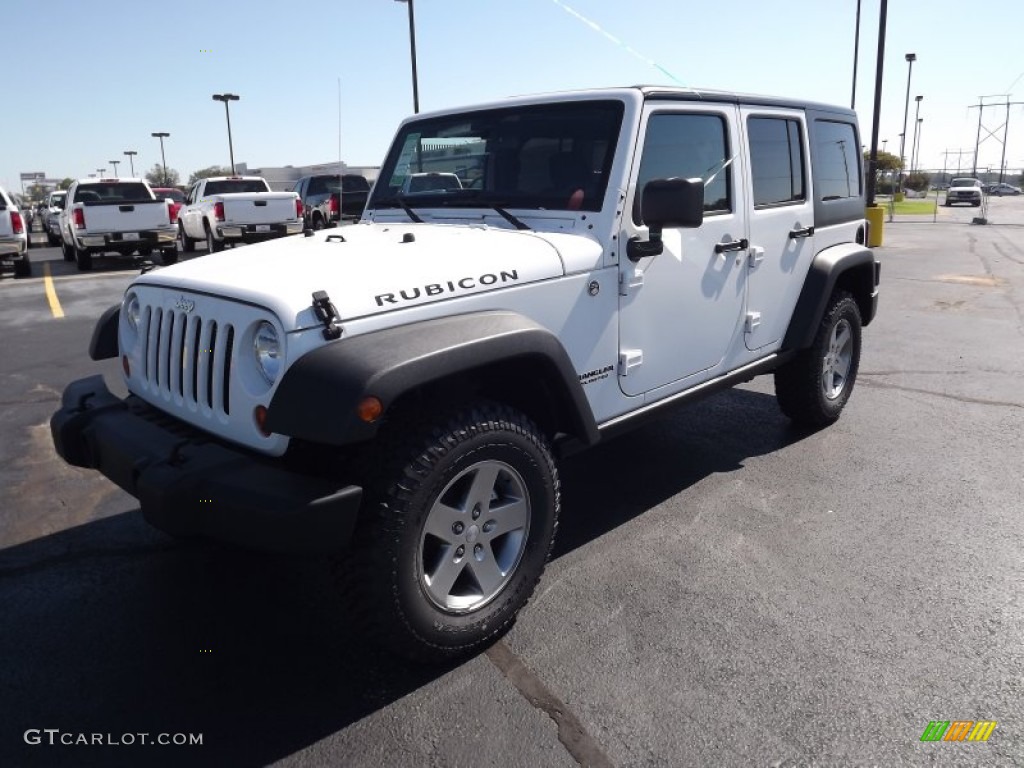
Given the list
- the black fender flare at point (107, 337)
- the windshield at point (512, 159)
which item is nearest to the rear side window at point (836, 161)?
the windshield at point (512, 159)

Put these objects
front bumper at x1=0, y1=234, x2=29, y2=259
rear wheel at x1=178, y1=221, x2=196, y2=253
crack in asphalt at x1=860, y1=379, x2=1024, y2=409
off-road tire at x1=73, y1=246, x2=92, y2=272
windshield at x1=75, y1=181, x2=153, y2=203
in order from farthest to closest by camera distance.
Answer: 1. rear wheel at x1=178, y1=221, x2=196, y2=253
2. windshield at x1=75, y1=181, x2=153, y2=203
3. off-road tire at x1=73, y1=246, x2=92, y2=272
4. front bumper at x1=0, y1=234, x2=29, y2=259
5. crack in asphalt at x1=860, y1=379, x2=1024, y2=409

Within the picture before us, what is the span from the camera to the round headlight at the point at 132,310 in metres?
3.31

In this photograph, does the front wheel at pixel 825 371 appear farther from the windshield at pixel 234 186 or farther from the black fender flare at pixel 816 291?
the windshield at pixel 234 186

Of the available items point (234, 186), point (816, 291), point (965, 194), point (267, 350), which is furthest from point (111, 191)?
point (965, 194)

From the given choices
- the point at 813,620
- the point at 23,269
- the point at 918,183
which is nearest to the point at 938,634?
the point at 813,620

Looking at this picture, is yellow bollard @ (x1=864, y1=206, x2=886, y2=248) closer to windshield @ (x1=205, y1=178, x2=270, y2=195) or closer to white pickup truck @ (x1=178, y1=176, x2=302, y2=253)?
white pickup truck @ (x1=178, y1=176, x2=302, y2=253)

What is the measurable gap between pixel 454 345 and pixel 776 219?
8.31 feet

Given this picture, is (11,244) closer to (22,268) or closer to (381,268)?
(22,268)

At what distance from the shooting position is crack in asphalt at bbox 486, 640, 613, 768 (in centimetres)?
234

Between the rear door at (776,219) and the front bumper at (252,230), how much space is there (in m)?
12.4

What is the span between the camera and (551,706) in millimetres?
2561

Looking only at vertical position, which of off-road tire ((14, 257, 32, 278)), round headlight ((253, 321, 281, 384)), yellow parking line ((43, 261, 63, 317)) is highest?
round headlight ((253, 321, 281, 384))

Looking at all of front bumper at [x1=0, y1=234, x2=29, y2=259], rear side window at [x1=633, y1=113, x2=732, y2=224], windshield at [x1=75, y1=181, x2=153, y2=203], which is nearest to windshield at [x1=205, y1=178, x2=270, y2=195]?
windshield at [x1=75, y1=181, x2=153, y2=203]

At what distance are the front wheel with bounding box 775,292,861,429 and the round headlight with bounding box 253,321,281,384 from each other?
3451 millimetres
